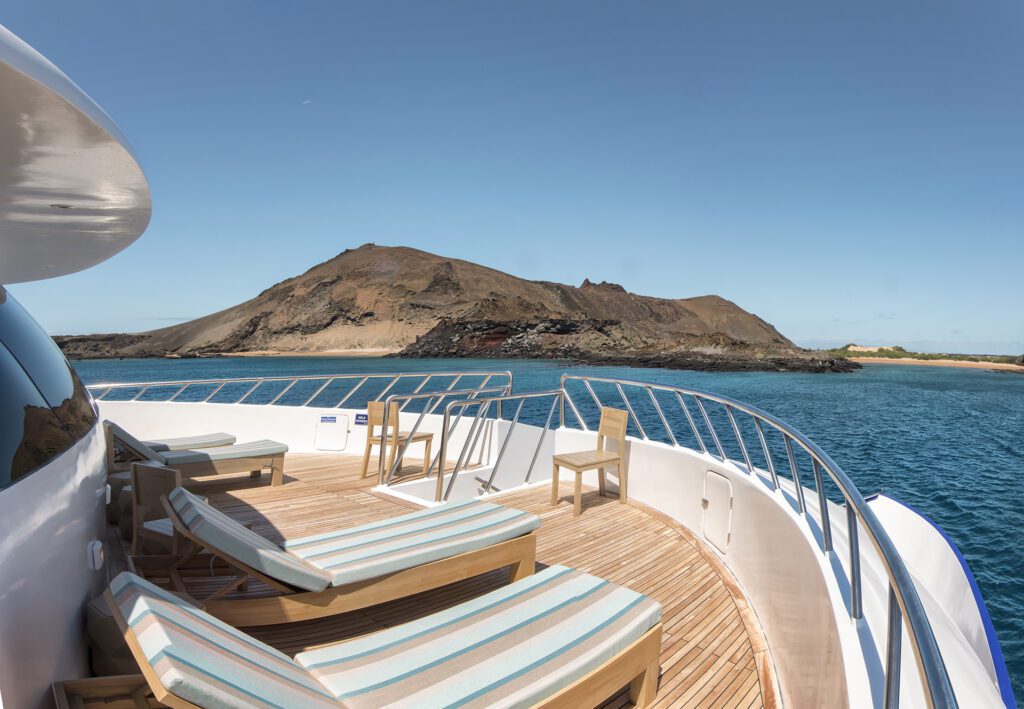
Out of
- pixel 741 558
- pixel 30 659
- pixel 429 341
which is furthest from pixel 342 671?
pixel 429 341

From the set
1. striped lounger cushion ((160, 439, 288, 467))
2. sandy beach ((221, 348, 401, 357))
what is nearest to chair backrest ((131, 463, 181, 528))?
striped lounger cushion ((160, 439, 288, 467))

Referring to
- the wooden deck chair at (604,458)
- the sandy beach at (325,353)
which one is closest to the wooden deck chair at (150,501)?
the wooden deck chair at (604,458)

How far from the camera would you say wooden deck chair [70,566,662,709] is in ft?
5.38

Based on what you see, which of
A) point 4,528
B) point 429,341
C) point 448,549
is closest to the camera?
point 4,528

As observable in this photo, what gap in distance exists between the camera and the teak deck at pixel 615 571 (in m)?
2.60

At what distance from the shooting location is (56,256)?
2244 millimetres

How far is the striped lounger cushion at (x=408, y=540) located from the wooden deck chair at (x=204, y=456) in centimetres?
267

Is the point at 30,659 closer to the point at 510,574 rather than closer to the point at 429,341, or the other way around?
the point at 510,574

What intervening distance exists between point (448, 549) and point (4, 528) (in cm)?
208

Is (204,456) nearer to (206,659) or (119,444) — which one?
(119,444)

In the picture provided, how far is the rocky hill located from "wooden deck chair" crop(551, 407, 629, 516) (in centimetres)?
5505

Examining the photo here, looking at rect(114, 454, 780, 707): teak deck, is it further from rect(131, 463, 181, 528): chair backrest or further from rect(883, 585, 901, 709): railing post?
rect(883, 585, 901, 709): railing post

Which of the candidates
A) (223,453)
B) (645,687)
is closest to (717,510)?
(645,687)

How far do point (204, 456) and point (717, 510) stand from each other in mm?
4652
